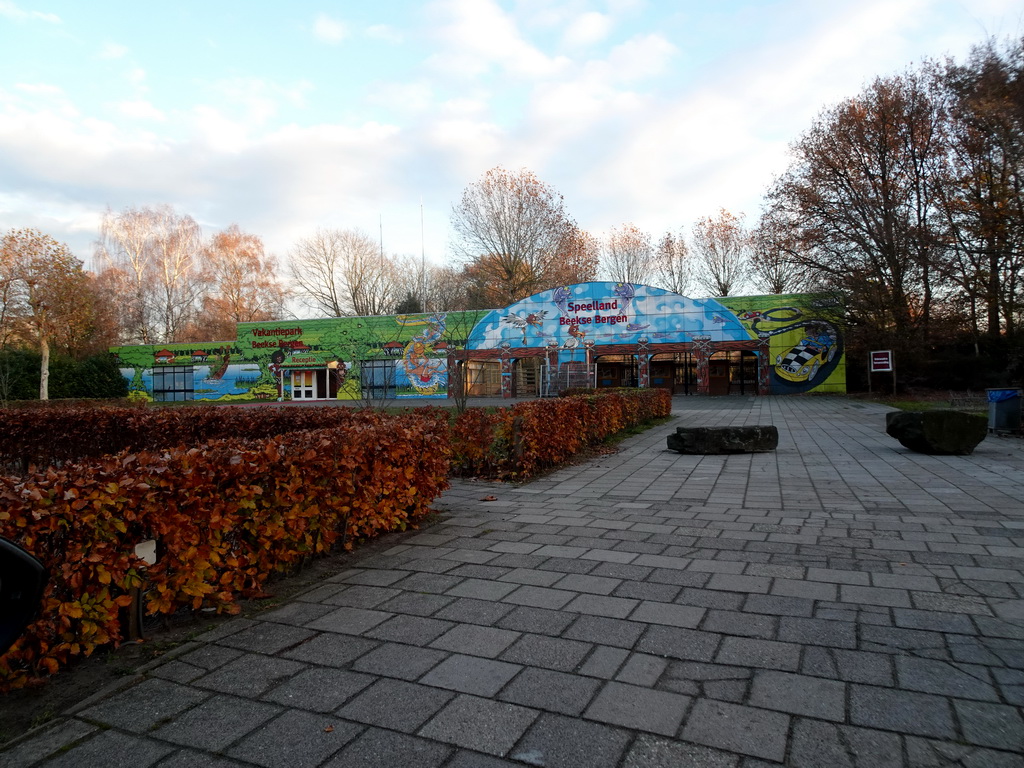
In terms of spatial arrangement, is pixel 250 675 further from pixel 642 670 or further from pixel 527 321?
pixel 527 321

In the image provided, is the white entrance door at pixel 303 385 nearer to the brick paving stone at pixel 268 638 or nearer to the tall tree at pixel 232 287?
the tall tree at pixel 232 287

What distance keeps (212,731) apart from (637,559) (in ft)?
9.38

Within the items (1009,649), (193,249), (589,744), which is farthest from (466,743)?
(193,249)

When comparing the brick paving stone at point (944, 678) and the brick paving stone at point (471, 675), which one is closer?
the brick paving stone at point (944, 678)

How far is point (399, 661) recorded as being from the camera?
2840 mm

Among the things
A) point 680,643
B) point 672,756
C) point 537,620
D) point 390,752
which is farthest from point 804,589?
point 390,752

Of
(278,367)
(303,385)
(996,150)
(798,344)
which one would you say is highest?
(996,150)

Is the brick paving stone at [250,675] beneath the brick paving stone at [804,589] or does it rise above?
above

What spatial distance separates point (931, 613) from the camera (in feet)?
10.8

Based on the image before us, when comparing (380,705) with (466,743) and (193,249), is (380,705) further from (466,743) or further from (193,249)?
(193,249)

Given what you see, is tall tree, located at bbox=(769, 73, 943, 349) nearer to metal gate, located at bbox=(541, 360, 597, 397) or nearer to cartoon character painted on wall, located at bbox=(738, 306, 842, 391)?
cartoon character painted on wall, located at bbox=(738, 306, 842, 391)

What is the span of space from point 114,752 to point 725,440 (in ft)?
32.8

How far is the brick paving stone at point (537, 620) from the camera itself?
3179 millimetres

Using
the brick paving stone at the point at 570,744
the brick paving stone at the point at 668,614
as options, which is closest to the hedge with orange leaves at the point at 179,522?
the brick paving stone at the point at 570,744
